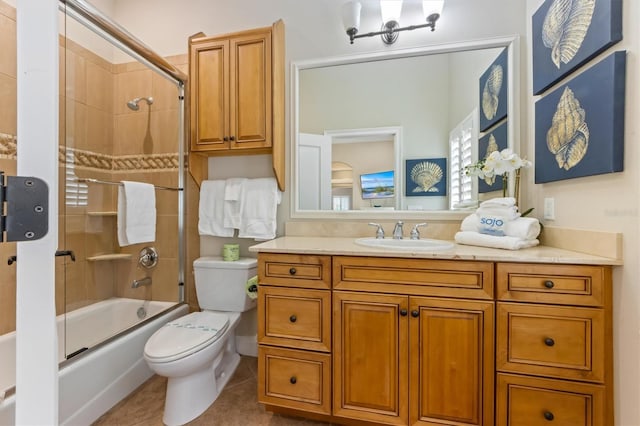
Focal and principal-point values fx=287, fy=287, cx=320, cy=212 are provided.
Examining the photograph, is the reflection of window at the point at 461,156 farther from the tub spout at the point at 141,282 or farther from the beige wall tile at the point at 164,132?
the tub spout at the point at 141,282

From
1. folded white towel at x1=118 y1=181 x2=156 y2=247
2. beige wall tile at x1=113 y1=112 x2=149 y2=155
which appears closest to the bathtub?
folded white towel at x1=118 y1=181 x2=156 y2=247

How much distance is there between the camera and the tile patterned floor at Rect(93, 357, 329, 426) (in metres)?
1.48

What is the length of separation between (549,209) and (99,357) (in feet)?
8.16

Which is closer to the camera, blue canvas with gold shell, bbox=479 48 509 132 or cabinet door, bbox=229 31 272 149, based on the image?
blue canvas with gold shell, bbox=479 48 509 132

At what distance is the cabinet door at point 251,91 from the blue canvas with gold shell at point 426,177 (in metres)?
0.95

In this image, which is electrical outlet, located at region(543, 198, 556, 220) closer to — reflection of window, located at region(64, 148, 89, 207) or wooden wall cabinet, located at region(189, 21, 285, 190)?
wooden wall cabinet, located at region(189, 21, 285, 190)

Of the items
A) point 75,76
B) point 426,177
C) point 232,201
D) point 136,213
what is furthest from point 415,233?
point 75,76

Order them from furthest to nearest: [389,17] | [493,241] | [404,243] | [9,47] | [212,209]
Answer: [212,209]
[389,17]
[404,243]
[493,241]
[9,47]

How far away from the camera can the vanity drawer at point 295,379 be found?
139 centimetres

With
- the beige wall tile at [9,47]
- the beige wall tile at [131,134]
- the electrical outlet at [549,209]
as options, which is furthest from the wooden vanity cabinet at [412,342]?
the beige wall tile at [131,134]

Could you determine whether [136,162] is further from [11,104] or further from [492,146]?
[492,146]

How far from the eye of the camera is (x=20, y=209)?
1.33 feet

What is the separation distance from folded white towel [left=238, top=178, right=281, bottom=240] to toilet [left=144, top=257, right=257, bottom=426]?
8.4 inches

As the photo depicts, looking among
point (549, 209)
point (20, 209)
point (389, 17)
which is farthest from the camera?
point (389, 17)
